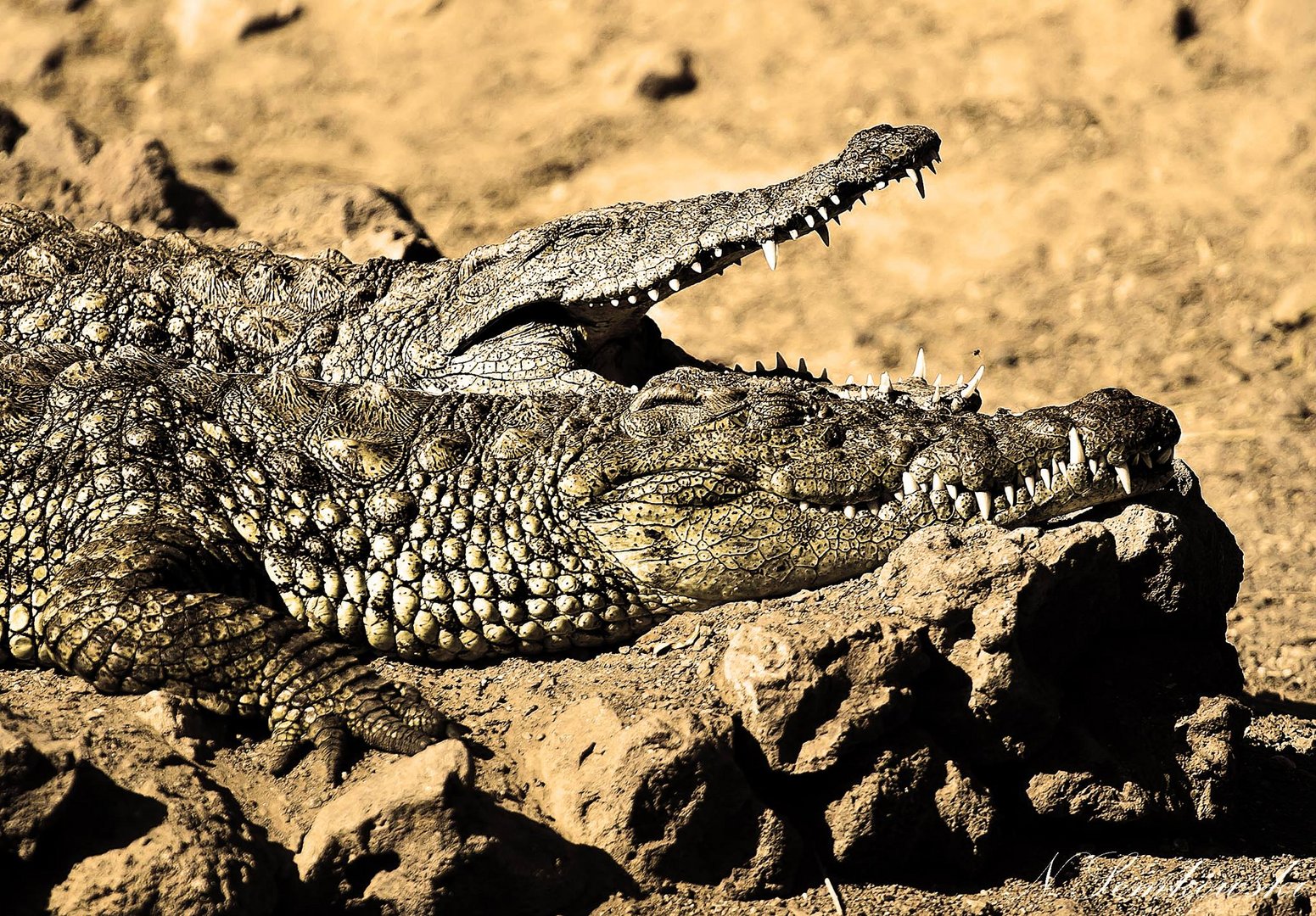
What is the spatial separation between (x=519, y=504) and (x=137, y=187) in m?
4.95

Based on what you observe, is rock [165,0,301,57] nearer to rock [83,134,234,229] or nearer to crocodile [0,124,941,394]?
rock [83,134,234,229]

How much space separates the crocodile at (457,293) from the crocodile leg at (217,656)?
2489 mm

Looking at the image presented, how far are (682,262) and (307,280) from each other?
1902 millimetres

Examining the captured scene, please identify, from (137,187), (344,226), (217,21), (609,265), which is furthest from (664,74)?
(609,265)

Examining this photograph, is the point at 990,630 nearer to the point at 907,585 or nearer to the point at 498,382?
the point at 907,585

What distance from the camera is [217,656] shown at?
3691mm

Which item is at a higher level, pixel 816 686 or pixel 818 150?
pixel 818 150

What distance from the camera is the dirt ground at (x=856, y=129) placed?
8.51 meters

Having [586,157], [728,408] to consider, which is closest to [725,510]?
[728,408]

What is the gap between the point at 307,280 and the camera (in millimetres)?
6727

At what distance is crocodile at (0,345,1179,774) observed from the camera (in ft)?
13.3

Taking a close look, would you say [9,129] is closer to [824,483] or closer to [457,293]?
[457,293]

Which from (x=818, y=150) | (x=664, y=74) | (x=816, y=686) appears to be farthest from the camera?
(x=664, y=74)

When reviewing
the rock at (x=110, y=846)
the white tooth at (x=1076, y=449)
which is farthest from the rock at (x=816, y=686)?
the rock at (x=110, y=846)
